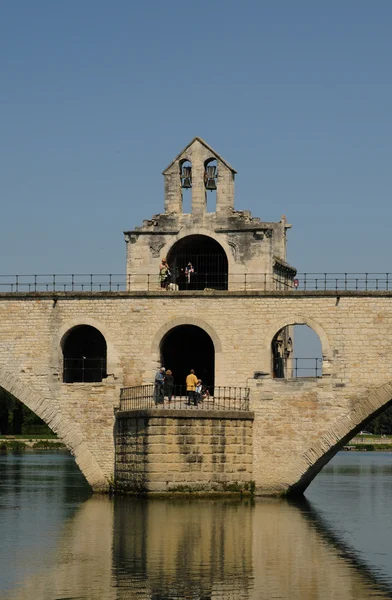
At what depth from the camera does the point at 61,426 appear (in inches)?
1423

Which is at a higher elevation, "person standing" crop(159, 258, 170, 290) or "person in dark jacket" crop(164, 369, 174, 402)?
"person standing" crop(159, 258, 170, 290)

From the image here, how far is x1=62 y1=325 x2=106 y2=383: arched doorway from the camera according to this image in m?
39.1

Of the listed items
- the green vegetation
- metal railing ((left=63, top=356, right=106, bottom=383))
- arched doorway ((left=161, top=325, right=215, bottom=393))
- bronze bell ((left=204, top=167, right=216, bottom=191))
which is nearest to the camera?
bronze bell ((left=204, top=167, right=216, bottom=191))

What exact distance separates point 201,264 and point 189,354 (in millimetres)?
3073

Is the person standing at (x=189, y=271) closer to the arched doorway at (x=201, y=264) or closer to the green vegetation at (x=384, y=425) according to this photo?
the arched doorway at (x=201, y=264)

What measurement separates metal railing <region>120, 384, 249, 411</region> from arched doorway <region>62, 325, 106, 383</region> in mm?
3668

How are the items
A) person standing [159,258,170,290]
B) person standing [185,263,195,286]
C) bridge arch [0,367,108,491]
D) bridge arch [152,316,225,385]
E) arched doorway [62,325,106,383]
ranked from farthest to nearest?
arched doorway [62,325,106,383] → person standing [185,263,195,286] → person standing [159,258,170,290] → bridge arch [0,367,108,491] → bridge arch [152,316,225,385]

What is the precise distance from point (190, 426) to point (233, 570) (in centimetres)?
1098

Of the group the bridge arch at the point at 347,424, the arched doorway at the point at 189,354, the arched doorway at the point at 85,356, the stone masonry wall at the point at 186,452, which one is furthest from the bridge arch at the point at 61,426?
the bridge arch at the point at 347,424

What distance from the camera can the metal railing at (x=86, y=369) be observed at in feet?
129

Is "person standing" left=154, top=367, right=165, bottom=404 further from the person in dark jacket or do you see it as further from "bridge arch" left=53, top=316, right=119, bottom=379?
"bridge arch" left=53, top=316, right=119, bottom=379

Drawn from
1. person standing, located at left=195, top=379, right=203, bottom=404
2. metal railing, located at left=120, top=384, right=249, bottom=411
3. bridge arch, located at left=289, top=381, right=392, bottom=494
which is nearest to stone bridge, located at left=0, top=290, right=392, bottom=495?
bridge arch, located at left=289, top=381, right=392, bottom=494

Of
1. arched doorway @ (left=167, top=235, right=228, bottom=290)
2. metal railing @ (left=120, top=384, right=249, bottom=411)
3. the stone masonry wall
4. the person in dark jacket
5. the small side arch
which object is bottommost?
the stone masonry wall

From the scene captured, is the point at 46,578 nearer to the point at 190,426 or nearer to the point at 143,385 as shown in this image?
the point at 190,426
